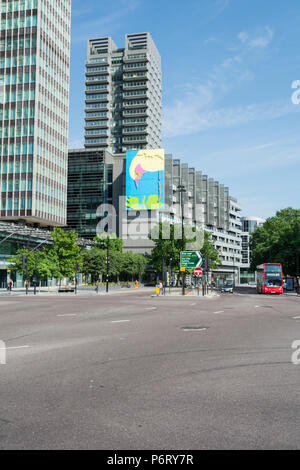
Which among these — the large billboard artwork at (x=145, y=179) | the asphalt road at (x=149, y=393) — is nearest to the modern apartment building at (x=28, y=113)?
A: the large billboard artwork at (x=145, y=179)

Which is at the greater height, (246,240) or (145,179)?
(145,179)

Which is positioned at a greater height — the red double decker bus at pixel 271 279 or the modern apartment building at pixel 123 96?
the modern apartment building at pixel 123 96

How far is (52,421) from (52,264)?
50.6 metres

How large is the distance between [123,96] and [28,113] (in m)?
71.7

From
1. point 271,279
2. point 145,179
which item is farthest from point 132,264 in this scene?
point 271,279

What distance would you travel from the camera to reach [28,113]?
85.6 metres

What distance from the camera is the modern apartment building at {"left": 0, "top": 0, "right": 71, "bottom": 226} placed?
85.0 m

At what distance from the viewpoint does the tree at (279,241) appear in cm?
7225

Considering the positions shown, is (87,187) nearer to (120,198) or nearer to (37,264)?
(120,198)

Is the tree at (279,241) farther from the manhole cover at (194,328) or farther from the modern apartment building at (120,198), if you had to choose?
the manhole cover at (194,328)

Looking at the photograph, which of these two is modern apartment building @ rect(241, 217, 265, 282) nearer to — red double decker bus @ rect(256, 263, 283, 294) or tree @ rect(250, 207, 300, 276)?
tree @ rect(250, 207, 300, 276)

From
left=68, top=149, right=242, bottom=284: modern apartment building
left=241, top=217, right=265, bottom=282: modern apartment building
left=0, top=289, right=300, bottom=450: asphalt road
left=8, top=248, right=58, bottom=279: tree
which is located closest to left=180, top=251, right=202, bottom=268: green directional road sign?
left=8, top=248, right=58, bottom=279: tree

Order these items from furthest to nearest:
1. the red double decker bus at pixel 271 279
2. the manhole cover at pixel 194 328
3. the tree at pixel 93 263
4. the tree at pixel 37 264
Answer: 1. the tree at pixel 93 263
2. the tree at pixel 37 264
3. the red double decker bus at pixel 271 279
4. the manhole cover at pixel 194 328

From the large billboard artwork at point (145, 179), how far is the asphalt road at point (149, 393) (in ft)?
333
